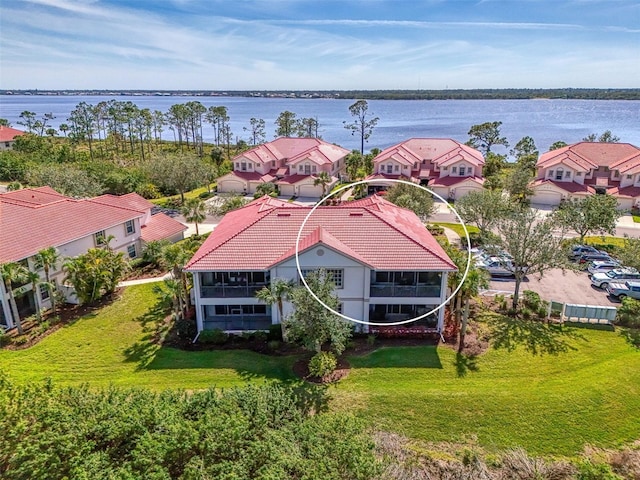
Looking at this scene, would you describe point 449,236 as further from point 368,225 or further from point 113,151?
point 113,151

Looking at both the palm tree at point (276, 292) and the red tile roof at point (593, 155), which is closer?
the palm tree at point (276, 292)

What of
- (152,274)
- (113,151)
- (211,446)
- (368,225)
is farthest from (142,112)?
(211,446)

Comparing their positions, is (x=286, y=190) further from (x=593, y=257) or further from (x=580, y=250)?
(x=593, y=257)

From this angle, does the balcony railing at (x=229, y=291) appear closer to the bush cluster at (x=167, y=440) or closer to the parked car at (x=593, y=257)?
the bush cluster at (x=167, y=440)

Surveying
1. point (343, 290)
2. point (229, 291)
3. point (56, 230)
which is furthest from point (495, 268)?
point (56, 230)

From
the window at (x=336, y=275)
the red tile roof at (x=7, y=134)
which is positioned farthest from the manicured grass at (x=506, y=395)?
the red tile roof at (x=7, y=134)

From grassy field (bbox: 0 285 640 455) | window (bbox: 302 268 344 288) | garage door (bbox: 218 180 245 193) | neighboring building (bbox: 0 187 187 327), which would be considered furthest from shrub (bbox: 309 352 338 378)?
garage door (bbox: 218 180 245 193)

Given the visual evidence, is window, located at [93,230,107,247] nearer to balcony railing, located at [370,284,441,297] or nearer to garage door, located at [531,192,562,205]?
balcony railing, located at [370,284,441,297]
